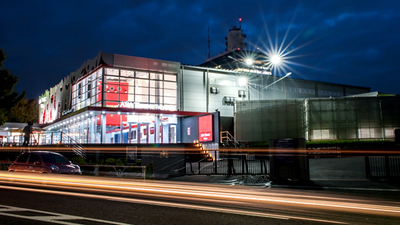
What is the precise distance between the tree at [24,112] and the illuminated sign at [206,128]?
5177 centimetres

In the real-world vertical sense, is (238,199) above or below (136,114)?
below

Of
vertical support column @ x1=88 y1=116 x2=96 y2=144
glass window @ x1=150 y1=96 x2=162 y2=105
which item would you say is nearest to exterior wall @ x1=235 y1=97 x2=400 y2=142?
glass window @ x1=150 y1=96 x2=162 y2=105

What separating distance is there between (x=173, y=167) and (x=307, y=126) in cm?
2445

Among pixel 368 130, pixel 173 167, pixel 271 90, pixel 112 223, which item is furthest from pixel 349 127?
pixel 112 223

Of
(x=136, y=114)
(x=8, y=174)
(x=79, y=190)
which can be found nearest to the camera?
(x=79, y=190)

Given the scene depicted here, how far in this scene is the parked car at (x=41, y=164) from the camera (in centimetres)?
1585

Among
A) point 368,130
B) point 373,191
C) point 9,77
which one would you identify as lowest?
A: point 373,191

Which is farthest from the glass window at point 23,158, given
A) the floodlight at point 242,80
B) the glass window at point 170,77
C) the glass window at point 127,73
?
the floodlight at point 242,80

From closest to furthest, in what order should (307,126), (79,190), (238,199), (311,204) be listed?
(311,204)
(238,199)
(79,190)
(307,126)

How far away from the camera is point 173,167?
65.7ft

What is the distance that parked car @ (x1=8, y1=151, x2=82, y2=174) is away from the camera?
Result: 1585 centimetres

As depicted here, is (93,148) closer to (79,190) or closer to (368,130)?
(79,190)

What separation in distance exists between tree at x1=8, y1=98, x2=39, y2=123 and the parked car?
6211cm

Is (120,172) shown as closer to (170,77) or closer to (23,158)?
(23,158)
